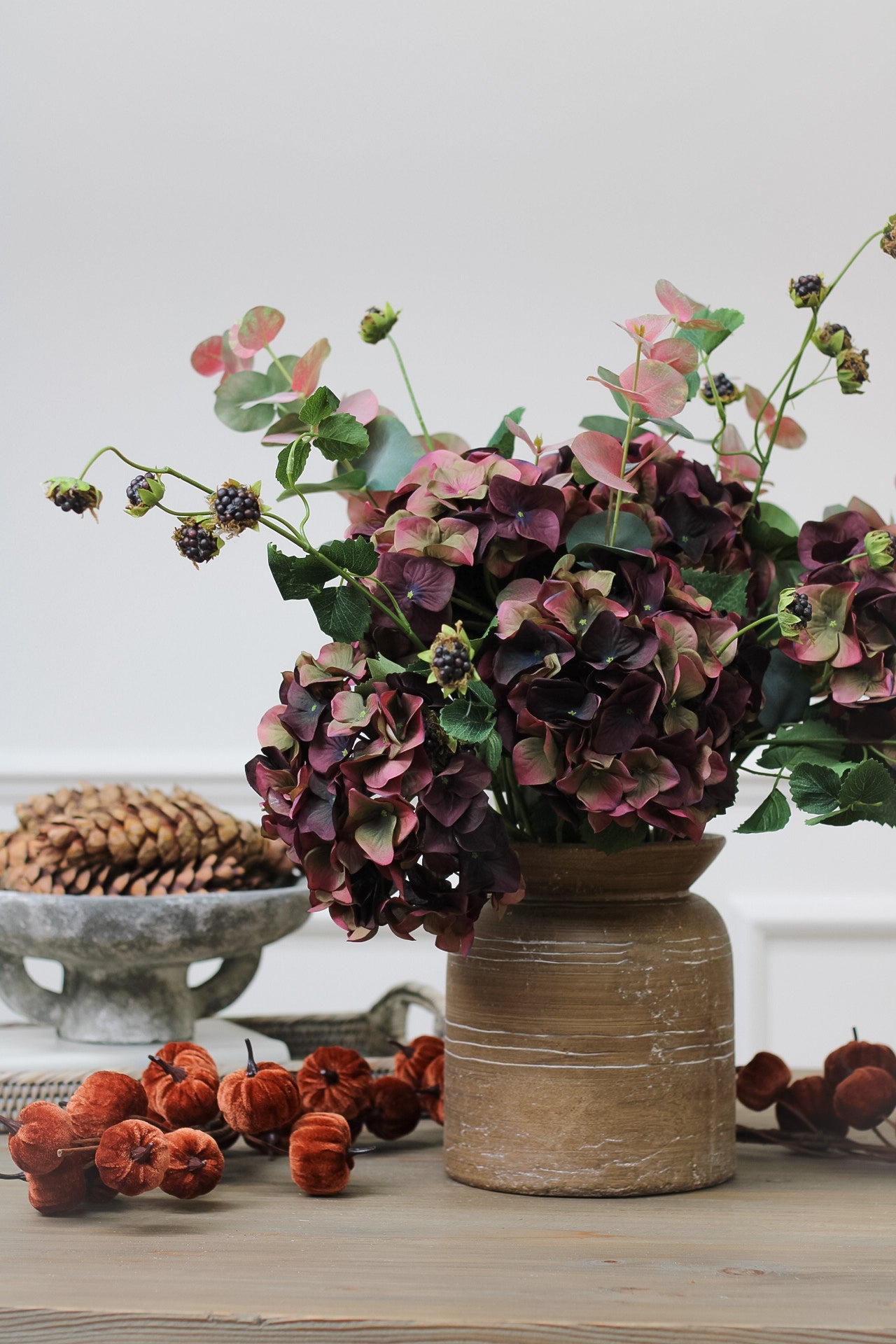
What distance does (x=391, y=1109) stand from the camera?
2.14 ft

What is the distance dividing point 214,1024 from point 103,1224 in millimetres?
490

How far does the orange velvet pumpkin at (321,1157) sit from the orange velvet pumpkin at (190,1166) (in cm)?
4

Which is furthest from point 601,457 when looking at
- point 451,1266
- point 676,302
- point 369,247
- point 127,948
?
point 369,247

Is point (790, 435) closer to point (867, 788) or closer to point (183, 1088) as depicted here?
point (867, 788)

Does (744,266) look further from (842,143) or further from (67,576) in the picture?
(67,576)

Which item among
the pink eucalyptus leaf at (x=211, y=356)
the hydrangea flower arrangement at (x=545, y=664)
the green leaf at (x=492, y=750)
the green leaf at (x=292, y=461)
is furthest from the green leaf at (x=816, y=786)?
the pink eucalyptus leaf at (x=211, y=356)

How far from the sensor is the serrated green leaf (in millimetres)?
495

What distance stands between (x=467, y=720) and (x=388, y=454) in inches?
7.2

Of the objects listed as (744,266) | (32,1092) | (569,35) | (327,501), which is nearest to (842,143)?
(744,266)

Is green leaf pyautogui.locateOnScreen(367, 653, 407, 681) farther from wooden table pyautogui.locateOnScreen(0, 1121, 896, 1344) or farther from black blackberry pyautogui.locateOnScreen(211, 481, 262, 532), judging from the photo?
wooden table pyautogui.locateOnScreen(0, 1121, 896, 1344)

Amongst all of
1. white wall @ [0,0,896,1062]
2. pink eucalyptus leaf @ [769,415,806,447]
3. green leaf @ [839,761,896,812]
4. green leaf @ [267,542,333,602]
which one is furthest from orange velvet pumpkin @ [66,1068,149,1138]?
white wall @ [0,0,896,1062]

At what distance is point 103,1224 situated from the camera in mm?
508

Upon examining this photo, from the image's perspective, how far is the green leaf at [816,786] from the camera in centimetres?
52

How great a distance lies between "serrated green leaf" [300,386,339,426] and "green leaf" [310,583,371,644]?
0.22 feet
